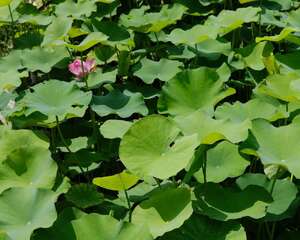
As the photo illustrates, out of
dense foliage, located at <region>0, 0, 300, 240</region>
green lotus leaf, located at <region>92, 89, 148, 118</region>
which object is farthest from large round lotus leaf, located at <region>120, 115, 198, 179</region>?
green lotus leaf, located at <region>92, 89, 148, 118</region>

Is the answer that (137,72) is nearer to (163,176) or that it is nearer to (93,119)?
(93,119)

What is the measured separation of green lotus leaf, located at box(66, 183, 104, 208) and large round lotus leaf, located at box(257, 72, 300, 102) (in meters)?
0.54

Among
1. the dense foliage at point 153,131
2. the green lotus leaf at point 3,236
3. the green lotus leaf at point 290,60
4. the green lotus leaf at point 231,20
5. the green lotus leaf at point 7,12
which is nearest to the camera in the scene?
the green lotus leaf at point 3,236

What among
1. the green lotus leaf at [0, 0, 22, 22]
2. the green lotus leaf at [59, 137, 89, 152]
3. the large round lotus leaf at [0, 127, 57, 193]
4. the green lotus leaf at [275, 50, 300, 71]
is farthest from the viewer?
the green lotus leaf at [0, 0, 22, 22]

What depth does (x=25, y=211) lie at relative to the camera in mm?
1303

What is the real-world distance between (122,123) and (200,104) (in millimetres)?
226

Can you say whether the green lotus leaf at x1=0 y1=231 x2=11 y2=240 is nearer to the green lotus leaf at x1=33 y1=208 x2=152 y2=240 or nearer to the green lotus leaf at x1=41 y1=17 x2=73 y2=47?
the green lotus leaf at x1=33 y1=208 x2=152 y2=240

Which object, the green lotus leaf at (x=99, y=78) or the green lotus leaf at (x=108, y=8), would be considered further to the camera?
the green lotus leaf at (x=108, y=8)

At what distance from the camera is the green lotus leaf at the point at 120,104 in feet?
5.96

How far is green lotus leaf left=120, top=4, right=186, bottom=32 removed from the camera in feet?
7.20

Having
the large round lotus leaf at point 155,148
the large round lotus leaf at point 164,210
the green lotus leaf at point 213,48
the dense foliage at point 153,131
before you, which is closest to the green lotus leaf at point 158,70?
the dense foliage at point 153,131

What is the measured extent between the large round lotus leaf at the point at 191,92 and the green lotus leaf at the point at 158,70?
28 cm

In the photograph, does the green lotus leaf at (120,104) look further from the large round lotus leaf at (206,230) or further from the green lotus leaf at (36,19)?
the green lotus leaf at (36,19)

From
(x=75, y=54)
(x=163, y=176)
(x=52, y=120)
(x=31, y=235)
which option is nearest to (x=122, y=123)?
(x=52, y=120)
